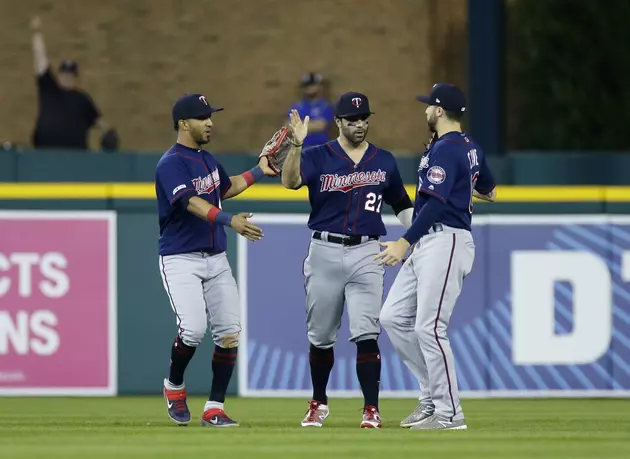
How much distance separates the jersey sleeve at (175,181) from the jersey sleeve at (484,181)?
1.55 metres

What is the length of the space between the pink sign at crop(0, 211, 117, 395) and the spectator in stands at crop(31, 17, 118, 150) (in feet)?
6.55

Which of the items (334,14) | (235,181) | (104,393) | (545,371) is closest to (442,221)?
(235,181)

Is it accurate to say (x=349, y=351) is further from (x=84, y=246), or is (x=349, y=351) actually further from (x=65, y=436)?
(x=65, y=436)

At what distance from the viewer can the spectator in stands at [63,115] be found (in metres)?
12.8

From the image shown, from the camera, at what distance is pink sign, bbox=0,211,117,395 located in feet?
35.6

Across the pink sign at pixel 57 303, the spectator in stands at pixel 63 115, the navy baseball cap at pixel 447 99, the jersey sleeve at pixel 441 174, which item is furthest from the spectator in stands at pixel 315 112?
the jersey sleeve at pixel 441 174

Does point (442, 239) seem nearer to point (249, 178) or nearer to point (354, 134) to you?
point (354, 134)

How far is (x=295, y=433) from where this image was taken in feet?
26.8

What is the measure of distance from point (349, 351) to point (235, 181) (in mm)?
2299

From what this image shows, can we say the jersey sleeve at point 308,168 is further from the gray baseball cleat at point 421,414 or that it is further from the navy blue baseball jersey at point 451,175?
the gray baseball cleat at point 421,414

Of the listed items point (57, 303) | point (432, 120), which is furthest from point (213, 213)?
point (57, 303)

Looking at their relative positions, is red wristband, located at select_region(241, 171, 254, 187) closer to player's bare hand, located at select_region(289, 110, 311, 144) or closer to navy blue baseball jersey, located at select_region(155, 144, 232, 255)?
navy blue baseball jersey, located at select_region(155, 144, 232, 255)

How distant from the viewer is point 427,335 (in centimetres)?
824

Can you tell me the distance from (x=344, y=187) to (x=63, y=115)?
485cm
